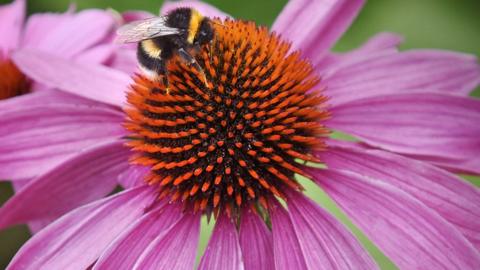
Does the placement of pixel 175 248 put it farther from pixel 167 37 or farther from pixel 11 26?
pixel 11 26

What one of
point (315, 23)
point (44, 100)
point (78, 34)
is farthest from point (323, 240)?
point (78, 34)

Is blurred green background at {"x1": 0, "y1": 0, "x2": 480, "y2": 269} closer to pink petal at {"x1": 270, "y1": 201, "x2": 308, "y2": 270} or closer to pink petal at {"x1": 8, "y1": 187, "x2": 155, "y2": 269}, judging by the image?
pink petal at {"x1": 8, "y1": 187, "x2": 155, "y2": 269}

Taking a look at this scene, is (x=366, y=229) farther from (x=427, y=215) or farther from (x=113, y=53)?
(x=113, y=53)

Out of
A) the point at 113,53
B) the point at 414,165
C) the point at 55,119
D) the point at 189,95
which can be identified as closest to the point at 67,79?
the point at 55,119

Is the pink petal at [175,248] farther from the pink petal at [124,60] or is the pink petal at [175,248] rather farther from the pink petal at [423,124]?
the pink petal at [124,60]

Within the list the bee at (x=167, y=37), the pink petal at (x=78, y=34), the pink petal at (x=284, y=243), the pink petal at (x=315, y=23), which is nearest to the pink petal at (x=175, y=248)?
the pink petal at (x=284, y=243)
